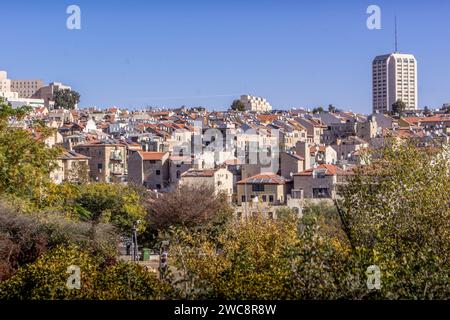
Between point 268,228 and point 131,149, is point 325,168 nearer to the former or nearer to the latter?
point 131,149

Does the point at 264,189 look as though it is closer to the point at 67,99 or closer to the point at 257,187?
the point at 257,187

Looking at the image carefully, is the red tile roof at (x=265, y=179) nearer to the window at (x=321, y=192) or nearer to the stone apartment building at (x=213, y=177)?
the stone apartment building at (x=213, y=177)

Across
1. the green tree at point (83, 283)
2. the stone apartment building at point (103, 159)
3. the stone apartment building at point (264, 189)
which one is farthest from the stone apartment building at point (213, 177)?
the green tree at point (83, 283)

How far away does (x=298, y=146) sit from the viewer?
64000 millimetres

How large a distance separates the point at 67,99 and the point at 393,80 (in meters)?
62.6

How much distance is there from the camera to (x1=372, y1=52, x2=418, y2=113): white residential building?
166 m

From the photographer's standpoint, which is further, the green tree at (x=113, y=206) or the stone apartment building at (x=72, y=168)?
the stone apartment building at (x=72, y=168)

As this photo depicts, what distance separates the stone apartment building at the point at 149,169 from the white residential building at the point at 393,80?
107 meters

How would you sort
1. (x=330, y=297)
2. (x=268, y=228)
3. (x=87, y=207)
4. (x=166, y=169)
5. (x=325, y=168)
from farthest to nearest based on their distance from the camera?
(x=166, y=169) < (x=325, y=168) < (x=87, y=207) < (x=268, y=228) < (x=330, y=297)

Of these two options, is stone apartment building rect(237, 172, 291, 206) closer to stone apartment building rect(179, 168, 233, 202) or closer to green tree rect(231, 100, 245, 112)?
stone apartment building rect(179, 168, 233, 202)

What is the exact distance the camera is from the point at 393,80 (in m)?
166

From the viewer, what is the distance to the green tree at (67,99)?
125m

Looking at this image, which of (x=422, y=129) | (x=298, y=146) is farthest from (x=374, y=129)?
(x=298, y=146)

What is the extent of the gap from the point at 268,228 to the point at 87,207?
16.6 m
